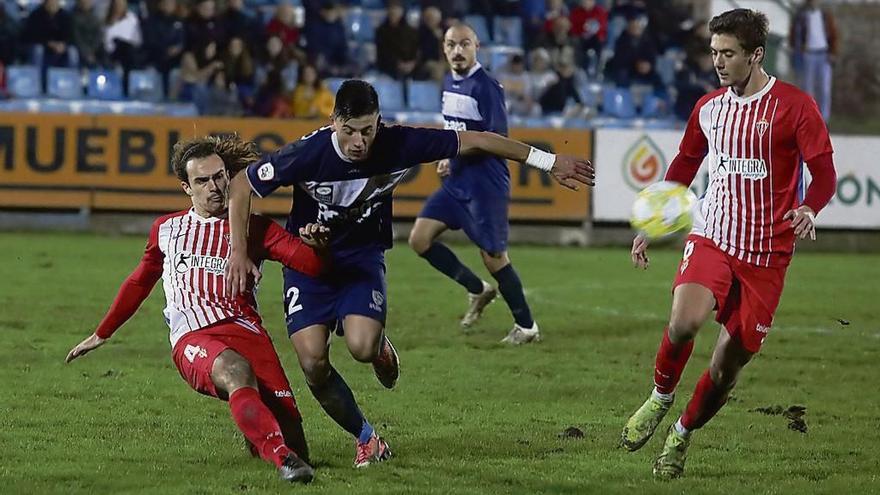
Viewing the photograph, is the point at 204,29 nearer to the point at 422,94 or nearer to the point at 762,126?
the point at 422,94

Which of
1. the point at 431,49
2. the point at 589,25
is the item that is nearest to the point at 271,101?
the point at 431,49

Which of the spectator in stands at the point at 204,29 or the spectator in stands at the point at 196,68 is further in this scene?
the spectator in stands at the point at 204,29

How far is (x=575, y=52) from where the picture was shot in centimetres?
2075

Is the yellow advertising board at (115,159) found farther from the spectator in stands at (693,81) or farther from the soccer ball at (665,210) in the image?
the soccer ball at (665,210)

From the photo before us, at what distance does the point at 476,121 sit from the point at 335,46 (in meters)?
9.51

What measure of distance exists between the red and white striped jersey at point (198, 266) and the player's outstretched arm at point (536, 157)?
0.85m

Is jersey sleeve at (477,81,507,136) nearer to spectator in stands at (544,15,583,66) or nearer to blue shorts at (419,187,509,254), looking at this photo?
blue shorts at (419,187,509,254)

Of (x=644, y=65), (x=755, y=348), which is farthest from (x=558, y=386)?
(x=644, y=65)

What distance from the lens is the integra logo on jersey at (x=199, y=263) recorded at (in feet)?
20.7

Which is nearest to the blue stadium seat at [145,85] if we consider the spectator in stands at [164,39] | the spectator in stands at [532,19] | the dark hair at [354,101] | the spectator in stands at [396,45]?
the spectator in stands at [164,39]

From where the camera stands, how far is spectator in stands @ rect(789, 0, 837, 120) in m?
20.6

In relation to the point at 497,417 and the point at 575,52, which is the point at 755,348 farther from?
the point at 575,52

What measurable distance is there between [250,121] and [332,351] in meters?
8.42

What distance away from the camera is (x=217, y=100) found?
18.2 m
